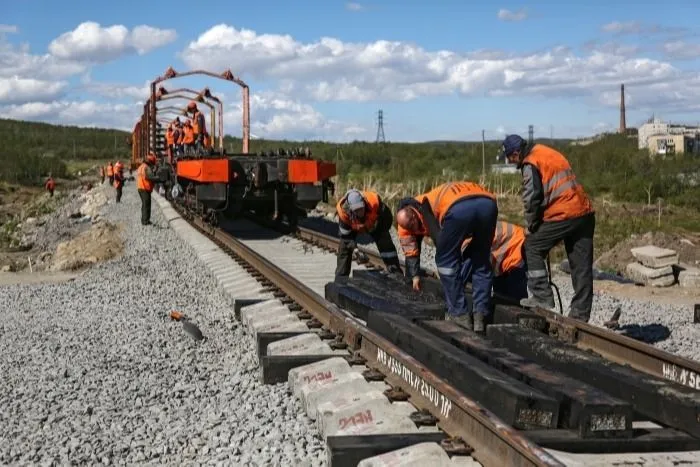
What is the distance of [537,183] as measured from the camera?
6984mm

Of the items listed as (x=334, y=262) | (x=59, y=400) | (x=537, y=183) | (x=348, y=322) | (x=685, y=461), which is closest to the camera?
(x=685, y=461)

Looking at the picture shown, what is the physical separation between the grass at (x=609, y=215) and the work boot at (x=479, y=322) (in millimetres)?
8750

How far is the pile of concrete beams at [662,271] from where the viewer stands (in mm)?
11414

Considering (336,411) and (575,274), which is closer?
(336,411)

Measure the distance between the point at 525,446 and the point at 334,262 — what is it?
875 cm

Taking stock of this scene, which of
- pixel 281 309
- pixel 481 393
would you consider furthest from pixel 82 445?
pixel 281 309

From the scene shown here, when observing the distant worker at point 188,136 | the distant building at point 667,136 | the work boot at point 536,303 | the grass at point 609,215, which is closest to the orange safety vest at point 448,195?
the work boot at point 536,303

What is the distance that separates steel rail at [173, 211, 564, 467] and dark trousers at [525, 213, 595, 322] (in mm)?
1671

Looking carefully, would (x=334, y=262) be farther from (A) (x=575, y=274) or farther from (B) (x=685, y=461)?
(B) (x=685, y=461)

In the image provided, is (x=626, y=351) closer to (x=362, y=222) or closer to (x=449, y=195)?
(x=449, y=195)

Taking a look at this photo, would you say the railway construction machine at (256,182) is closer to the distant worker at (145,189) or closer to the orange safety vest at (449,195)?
the distant worker at (145,189)

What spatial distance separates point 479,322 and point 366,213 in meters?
1.90

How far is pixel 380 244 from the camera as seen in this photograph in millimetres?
8719

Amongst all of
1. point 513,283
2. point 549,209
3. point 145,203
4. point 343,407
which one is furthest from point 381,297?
point 145,203
